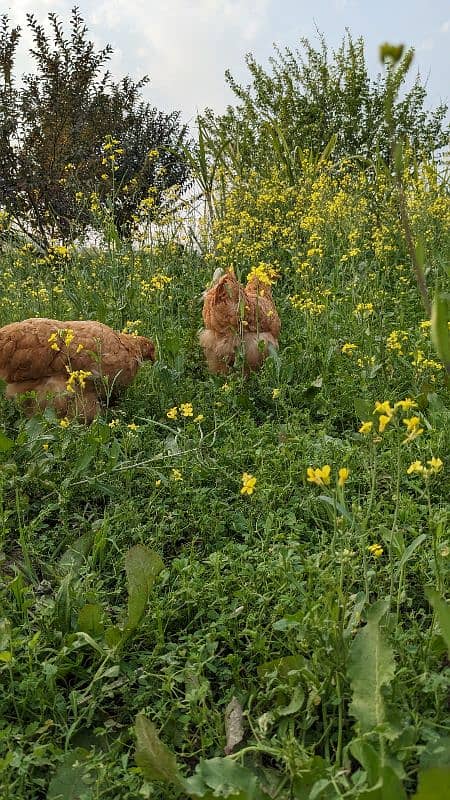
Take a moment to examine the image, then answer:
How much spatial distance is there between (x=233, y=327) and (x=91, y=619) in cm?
212

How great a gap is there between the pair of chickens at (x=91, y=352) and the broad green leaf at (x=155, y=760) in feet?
5.61

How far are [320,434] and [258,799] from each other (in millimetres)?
1731

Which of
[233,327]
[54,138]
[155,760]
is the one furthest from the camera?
[54,138]

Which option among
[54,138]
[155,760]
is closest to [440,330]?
[155,760]

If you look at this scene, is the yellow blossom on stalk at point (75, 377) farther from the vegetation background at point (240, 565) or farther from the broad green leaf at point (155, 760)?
the broad green leaf at point (155, 760)

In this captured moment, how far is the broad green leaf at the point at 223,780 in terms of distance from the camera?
52.6 inches

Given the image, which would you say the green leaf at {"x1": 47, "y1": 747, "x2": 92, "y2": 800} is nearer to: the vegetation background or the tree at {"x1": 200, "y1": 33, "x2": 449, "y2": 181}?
the vegetation background

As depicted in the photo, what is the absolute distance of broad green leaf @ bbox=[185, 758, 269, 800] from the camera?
1336 mm

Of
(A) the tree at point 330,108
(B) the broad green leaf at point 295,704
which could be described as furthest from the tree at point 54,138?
(B) the broad green leaf at point 295,704

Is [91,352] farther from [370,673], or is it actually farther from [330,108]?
[330,108]

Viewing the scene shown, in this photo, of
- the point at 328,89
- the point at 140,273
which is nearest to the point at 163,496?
the point at 140,273

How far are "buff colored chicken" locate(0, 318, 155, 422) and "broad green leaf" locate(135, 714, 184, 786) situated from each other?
1.71 meters

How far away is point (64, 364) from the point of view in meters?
3.10

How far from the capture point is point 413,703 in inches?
60.4
